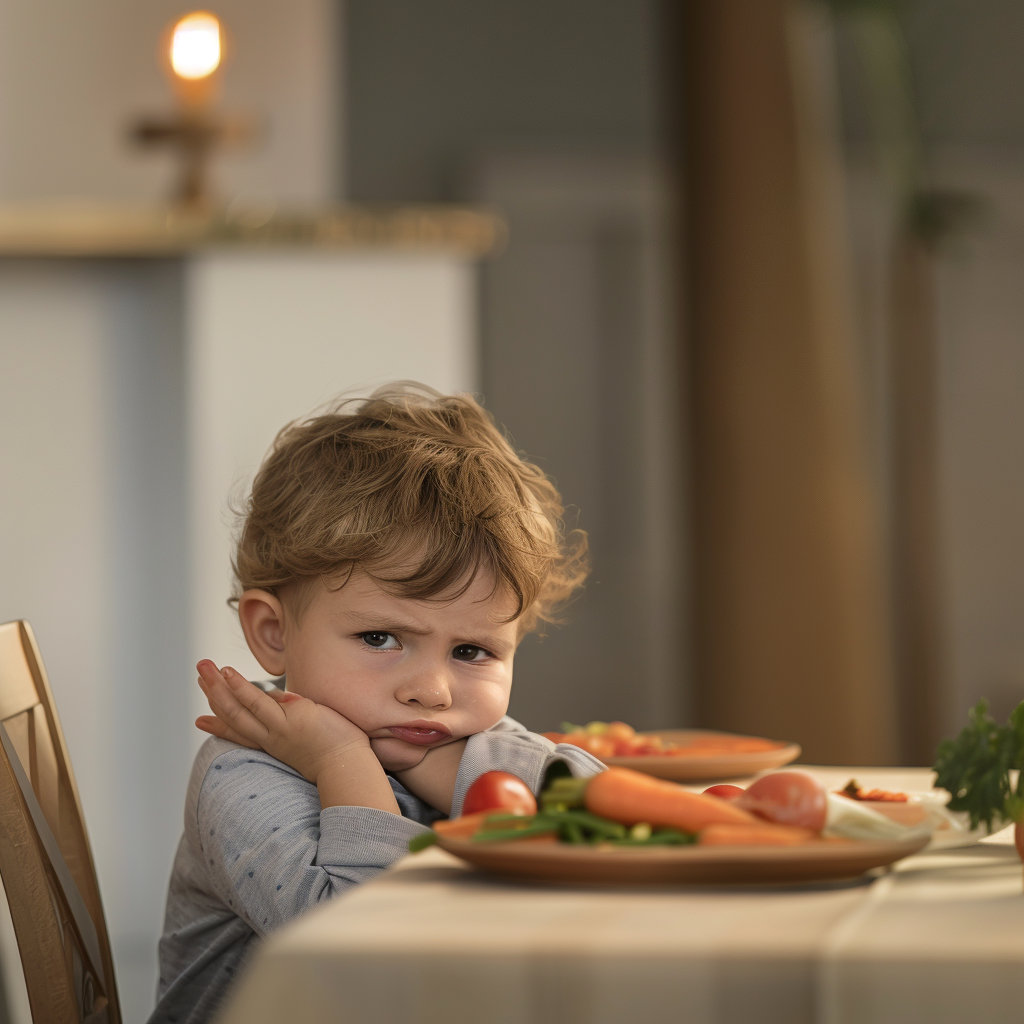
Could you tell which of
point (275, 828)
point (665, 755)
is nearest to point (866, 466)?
point (665, 755)

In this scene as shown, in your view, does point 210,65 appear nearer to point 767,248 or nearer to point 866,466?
point 767,248

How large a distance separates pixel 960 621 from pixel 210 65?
10.1 ft

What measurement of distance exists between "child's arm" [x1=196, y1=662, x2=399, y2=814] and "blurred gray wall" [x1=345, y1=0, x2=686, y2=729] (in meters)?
3.11

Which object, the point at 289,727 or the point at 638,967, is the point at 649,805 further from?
the point at 289,727


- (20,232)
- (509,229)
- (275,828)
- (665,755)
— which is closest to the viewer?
(275,828)

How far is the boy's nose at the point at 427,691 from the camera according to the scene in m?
0.89

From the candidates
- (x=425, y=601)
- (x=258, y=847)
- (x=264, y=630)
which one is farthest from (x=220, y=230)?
(x=258, y=847)

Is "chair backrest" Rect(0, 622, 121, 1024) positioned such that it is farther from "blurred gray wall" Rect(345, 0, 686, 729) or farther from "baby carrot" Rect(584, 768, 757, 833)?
"blurred gray wall" Rect(345, 0, 686, 729)

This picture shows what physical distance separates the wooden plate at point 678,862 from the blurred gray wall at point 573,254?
3418mm

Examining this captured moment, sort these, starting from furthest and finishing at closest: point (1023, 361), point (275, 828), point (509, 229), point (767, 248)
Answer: point (1023, 361)
point (509, 229)
point (767, 248)
point (275, 828)

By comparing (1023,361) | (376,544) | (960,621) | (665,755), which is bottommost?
(960,621)

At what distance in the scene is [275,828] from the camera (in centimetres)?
80

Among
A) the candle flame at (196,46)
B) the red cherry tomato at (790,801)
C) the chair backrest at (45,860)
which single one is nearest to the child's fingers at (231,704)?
the chair backrest at (45,860)

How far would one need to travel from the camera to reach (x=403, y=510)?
3.02ft
